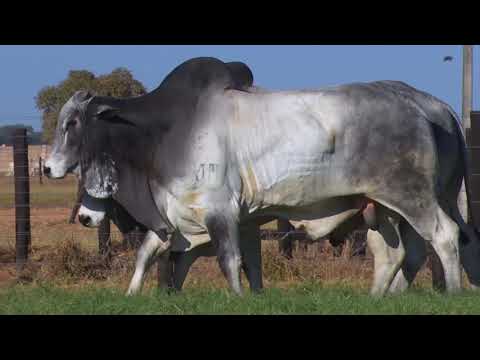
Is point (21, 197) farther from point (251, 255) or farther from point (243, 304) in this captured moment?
point (243, 304)

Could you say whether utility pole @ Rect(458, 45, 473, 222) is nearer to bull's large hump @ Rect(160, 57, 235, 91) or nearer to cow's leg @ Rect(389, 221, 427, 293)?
cow's leg @ Rect(389, 221, 427, 293)

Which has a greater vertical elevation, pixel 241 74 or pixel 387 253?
pixel 241 74

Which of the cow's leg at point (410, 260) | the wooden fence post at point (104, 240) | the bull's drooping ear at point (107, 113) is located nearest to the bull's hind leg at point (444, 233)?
the cow's leg at point (410, 260)

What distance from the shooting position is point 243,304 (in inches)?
338

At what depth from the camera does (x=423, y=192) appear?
9938 mm

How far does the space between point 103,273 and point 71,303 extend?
425cm

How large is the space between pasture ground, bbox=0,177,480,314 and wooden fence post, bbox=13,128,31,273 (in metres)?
0.28

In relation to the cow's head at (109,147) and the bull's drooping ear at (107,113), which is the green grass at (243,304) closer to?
the cow's head at (109,147)

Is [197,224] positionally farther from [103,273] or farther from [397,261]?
[103,273]

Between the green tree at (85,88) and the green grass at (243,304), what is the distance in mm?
12332

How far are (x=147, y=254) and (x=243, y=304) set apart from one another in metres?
2.33

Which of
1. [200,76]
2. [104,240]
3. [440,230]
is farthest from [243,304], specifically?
[104,240]

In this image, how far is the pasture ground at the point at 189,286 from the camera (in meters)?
8.52

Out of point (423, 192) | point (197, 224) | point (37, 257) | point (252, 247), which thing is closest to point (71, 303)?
point (197, 224)
